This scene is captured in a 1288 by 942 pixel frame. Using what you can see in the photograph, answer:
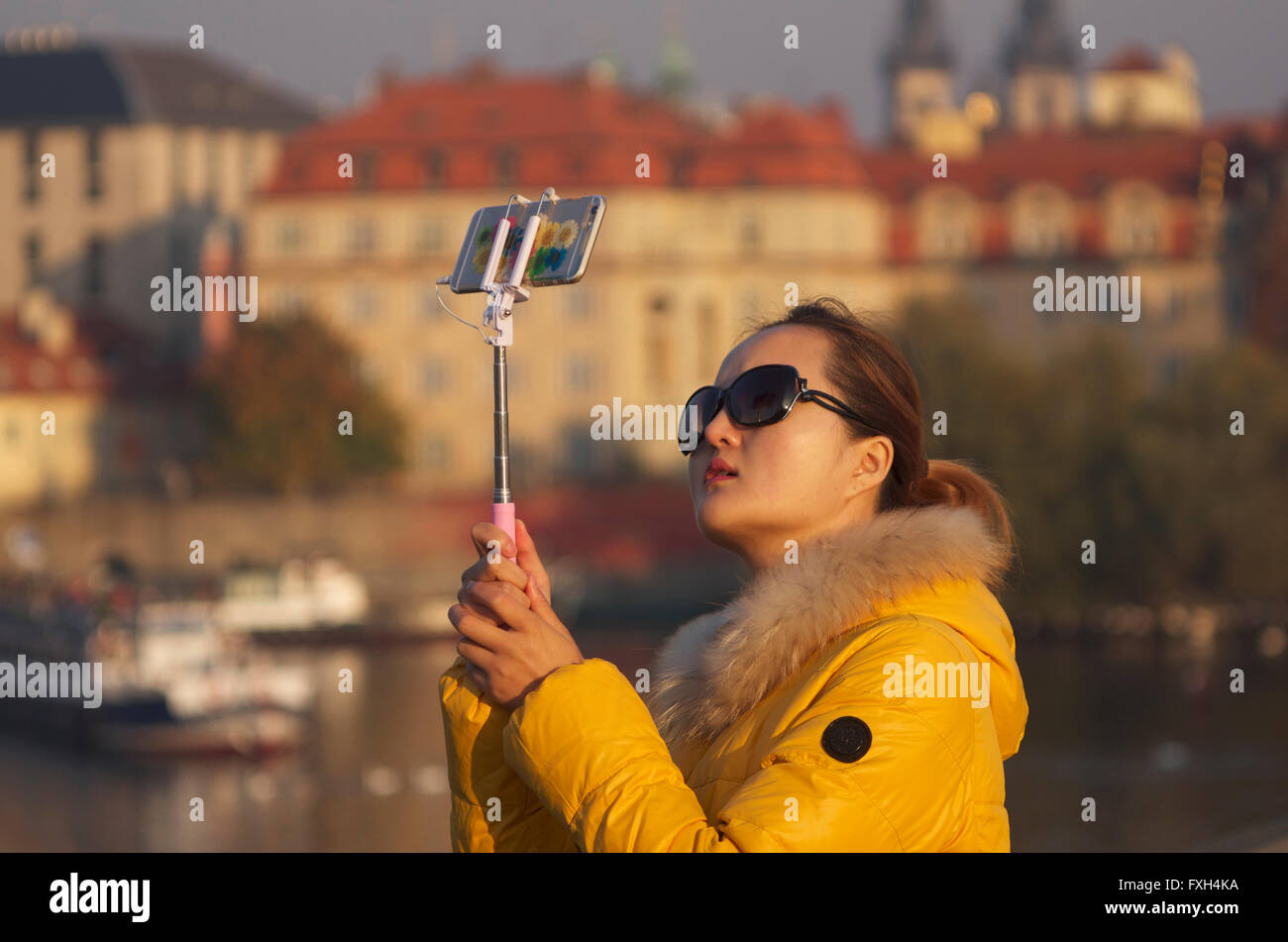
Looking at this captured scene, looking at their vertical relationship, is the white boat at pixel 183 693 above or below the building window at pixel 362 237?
below

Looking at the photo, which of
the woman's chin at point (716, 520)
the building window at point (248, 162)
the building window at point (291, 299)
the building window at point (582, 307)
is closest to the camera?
the woman's chin at point (716, 520)

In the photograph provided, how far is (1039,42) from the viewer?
63.9m

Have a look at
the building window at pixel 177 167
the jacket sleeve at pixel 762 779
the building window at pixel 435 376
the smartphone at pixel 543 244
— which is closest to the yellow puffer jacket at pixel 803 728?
the jacket sleeve at pixel 762 779

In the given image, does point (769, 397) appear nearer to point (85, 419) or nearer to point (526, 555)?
point (526, 555)

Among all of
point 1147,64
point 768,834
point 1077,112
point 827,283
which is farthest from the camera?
point 1077,112

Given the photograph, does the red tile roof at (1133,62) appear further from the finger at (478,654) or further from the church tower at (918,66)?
the finger at (478,654)

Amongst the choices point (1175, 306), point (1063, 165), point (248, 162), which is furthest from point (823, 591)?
point (248, 162)

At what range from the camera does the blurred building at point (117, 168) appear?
4144cm

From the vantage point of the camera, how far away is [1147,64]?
50531mm

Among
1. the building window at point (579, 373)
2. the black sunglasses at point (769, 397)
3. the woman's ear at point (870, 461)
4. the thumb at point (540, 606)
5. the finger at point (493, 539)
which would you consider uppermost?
the building window at point (579, 373)

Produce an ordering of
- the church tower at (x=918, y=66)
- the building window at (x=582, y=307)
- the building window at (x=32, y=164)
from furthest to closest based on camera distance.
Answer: the church tower at (x=918, y=66), the building window at (x=32, y=164), the building window at (x=582, y=307)

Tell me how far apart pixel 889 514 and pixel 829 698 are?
236mm
